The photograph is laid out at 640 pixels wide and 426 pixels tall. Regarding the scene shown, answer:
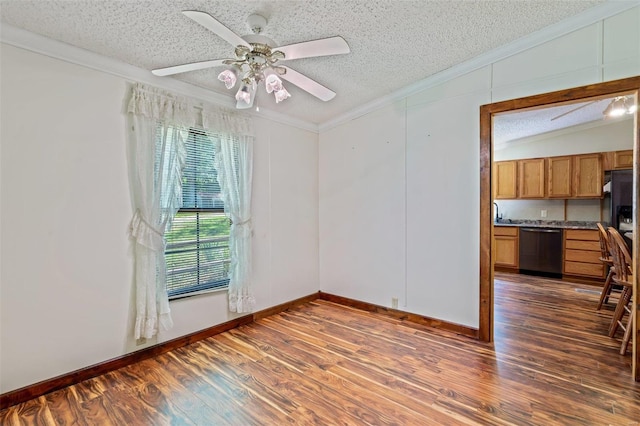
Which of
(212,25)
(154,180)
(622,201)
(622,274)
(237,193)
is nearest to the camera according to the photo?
(212,25)

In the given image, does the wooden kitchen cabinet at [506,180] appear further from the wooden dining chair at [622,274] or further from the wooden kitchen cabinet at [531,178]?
the wooden dining chair at [622,274]

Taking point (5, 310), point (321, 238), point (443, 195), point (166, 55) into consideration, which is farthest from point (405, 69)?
point (5, 310)

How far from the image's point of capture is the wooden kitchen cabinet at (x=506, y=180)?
5.93m

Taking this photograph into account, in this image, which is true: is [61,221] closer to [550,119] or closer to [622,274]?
[622,274]

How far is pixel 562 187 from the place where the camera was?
210 inches

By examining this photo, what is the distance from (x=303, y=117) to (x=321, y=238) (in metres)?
1.74

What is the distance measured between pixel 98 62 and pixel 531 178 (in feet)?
22.4

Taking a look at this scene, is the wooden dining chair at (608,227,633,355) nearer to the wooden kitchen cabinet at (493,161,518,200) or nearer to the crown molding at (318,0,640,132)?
the crown molding at (318,0,640,132)

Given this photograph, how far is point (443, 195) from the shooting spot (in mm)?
3154

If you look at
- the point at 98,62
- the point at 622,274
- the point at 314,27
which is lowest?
the point at 622,274

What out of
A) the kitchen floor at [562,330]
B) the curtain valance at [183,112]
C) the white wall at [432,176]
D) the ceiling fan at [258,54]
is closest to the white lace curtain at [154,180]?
the curtain valance at [183,112]

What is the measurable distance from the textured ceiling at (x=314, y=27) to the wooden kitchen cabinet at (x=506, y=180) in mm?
4082

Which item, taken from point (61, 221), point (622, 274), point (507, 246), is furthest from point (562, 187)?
point (61, 221)

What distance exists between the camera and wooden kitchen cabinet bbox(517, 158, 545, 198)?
18.3 ft
